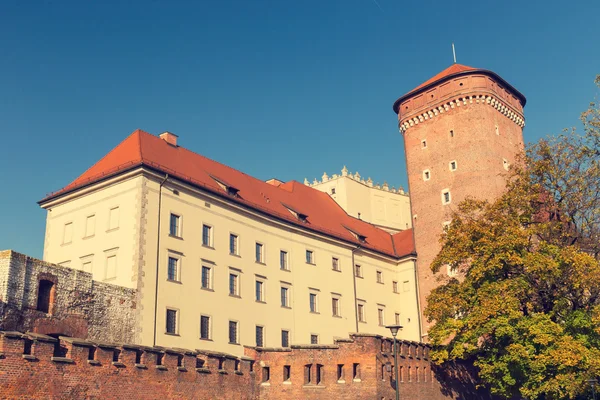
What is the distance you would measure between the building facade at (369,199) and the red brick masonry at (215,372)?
95.8 feet

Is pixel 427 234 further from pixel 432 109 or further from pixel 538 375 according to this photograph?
pixel 538 375

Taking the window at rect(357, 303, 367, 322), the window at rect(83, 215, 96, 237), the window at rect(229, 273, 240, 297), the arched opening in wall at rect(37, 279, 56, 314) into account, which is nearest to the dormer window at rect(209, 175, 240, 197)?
the window at rect(229, 273, 240, 297)

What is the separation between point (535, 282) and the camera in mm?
32500

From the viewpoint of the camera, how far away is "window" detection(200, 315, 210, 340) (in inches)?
1398

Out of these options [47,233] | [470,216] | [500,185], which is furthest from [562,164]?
[47,233]

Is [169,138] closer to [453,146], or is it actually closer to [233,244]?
[233,244]

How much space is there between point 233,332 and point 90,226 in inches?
380

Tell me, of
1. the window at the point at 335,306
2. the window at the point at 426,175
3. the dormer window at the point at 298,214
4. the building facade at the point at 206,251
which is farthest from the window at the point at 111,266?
the window at the point at 426,175

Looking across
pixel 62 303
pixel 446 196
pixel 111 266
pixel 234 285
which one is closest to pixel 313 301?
pixel 234 285

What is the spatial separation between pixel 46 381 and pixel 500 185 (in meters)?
34.0

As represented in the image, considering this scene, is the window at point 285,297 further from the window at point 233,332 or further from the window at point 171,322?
the window at point 171,322

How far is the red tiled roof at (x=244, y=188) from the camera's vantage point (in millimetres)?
37594

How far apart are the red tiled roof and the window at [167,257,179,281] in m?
4.57

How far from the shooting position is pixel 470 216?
116 ft
